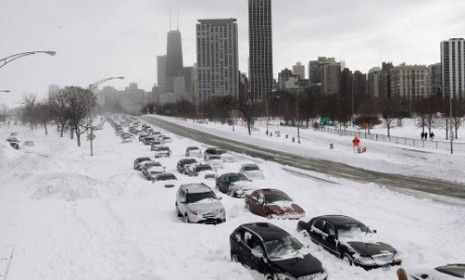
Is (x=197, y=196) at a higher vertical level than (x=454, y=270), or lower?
higher

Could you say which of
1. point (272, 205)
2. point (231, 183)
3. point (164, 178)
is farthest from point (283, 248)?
point (164, 178)

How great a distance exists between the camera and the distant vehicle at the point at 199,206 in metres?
20.7

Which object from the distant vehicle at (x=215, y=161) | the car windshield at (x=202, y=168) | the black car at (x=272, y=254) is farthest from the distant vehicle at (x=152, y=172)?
the black car at (x=272, y=254)

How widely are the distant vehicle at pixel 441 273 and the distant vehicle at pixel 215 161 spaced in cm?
2993

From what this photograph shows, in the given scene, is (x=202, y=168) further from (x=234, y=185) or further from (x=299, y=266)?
(x=299, y=266)

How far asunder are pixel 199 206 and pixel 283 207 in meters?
3.67

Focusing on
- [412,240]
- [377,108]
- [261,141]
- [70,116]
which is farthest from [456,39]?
[412,240]

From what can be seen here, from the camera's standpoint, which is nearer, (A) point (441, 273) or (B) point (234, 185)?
(A) point (441, 273)

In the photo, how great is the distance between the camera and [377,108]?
131m

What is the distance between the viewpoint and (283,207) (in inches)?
856

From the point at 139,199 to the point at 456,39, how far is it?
629ft

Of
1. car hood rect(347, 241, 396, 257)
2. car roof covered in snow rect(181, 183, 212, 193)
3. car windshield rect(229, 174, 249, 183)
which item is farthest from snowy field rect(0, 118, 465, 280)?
car windshield rect(229, 174, 249, 183)

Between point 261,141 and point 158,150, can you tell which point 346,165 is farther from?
point 261,141

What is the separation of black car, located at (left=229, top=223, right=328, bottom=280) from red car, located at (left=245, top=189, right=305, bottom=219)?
580 centimetres
